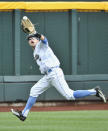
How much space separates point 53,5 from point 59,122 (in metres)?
5.16

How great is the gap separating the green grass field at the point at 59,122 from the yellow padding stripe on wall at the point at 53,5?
3402 mm

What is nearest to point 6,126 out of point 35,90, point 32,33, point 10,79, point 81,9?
point 35,90

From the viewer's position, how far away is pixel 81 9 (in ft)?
51.6

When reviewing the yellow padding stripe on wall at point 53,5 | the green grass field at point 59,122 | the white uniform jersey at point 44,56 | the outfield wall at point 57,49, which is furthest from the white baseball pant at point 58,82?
the yellow padding stripe on wall at point 53,5

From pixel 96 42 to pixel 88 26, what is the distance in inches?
19.9

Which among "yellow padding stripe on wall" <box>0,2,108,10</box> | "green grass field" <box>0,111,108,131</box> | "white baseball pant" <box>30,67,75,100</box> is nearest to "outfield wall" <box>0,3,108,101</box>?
"yellow padding stripe on wall" <box>0,2,108,10</box>

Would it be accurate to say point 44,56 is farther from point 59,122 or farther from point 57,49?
point 57,49

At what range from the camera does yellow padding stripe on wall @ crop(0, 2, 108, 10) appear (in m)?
15.4

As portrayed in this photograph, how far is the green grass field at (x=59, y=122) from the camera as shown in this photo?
1006cm

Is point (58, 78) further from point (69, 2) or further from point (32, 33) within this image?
point (69, 2)

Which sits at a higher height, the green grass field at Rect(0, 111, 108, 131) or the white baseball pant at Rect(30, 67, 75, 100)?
the white baseball pant at Rect(30, 67, 75, 100)

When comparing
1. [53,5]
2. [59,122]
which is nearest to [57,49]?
[53,5]

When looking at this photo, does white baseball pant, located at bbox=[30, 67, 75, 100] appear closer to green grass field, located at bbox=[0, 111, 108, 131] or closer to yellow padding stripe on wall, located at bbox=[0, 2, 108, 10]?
green grass field, located at bbox=[0, 111, 108, 131]

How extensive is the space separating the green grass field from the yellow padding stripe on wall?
134 inches
